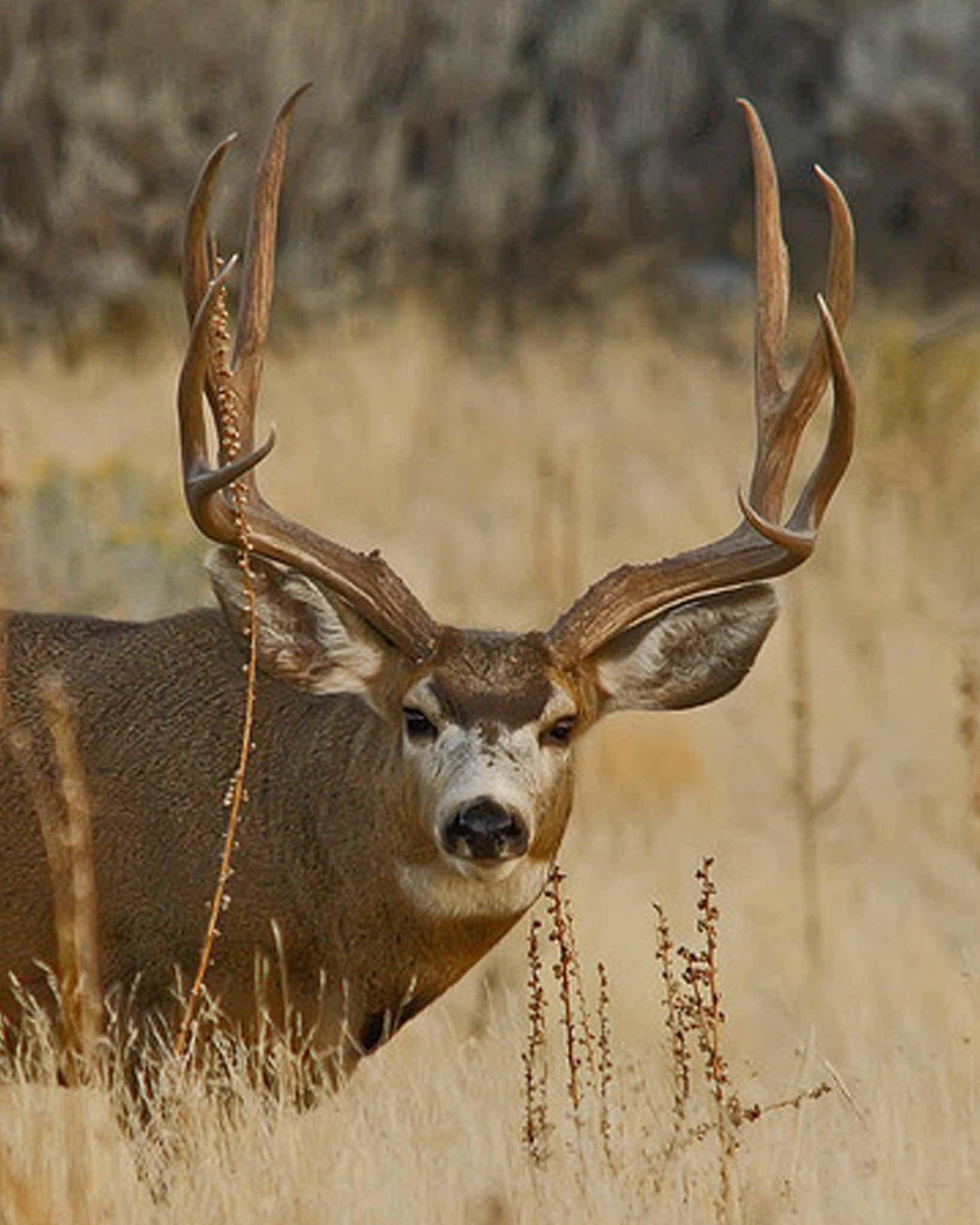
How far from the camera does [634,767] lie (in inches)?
523

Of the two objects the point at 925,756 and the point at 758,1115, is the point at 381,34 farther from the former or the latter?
the point at 758,1115

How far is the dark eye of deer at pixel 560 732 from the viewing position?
663 cm

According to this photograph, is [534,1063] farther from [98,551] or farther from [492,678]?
[98,551]

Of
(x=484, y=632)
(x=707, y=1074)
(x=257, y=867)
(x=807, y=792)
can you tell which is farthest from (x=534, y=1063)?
(x=807, y=792)

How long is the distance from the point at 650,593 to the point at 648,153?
12.6m

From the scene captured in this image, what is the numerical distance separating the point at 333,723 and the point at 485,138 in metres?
12.3

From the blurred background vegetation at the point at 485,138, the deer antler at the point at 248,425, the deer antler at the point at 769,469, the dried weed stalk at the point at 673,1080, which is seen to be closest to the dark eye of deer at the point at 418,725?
the deer antler at the point at 248,425

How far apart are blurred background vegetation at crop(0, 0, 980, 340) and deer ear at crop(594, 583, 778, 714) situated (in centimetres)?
1080

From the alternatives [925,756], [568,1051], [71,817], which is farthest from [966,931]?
[71,817]

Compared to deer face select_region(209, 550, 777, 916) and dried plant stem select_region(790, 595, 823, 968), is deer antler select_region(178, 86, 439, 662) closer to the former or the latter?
deer face select_region(209, 550, 777, 916)

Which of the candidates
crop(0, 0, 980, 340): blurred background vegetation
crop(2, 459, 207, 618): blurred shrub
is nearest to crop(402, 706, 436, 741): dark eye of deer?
crop(2, 459, 207, 618): blurred shrub

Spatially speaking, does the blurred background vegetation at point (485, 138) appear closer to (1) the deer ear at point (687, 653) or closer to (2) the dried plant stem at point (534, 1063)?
(1) the deer ear at point (687, 653)

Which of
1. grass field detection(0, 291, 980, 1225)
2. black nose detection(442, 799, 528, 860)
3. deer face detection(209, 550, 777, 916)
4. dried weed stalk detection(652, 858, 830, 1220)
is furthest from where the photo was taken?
deer face detection(209, 550, 777, 916)

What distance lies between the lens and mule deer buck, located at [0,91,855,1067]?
6.62 m
